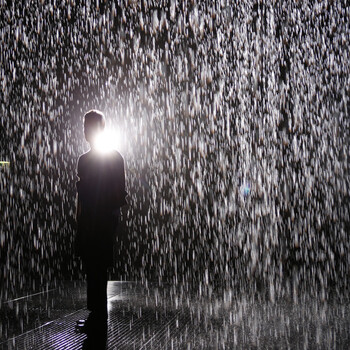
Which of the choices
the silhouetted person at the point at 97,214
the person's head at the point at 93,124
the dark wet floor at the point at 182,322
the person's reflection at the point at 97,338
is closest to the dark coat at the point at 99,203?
the silhouetted person at the point at 97,214

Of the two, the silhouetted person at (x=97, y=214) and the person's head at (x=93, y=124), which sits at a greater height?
the person's head at (x=93, y=124)

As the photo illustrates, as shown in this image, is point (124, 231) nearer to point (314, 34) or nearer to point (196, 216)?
point (196, 216)

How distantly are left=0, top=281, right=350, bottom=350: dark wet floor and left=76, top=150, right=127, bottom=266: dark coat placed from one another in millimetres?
581

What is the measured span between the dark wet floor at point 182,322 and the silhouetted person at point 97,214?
0.81 ft

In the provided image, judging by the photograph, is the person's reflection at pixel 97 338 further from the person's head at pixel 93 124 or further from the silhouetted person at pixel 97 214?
the person's head at pixel 93 124

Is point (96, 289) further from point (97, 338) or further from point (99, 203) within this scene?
point (99, 203)

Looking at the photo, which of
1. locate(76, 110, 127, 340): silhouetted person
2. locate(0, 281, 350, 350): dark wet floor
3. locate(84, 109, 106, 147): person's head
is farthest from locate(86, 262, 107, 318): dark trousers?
locate(84, 109, 106, 147): person's head

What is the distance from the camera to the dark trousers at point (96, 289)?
386cm

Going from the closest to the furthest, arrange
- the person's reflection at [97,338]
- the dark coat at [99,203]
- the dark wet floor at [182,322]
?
the person's reflection at [97,338] → the dark wet floor at [182,322] → the dark coat at [99,203]

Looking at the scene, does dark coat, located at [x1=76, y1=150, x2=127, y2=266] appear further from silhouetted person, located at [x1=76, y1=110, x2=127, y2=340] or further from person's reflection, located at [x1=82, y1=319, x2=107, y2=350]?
person's reflection, located at [x1=82, y1=319, x2=107, y2=350]

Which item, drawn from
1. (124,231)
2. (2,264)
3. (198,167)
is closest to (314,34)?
(198,167)

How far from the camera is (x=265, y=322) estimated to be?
4.28 m

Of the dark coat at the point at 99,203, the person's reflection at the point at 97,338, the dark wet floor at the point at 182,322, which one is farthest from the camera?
the dark coat at the point at 99,203

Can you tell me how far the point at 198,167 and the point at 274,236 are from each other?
2.99m
